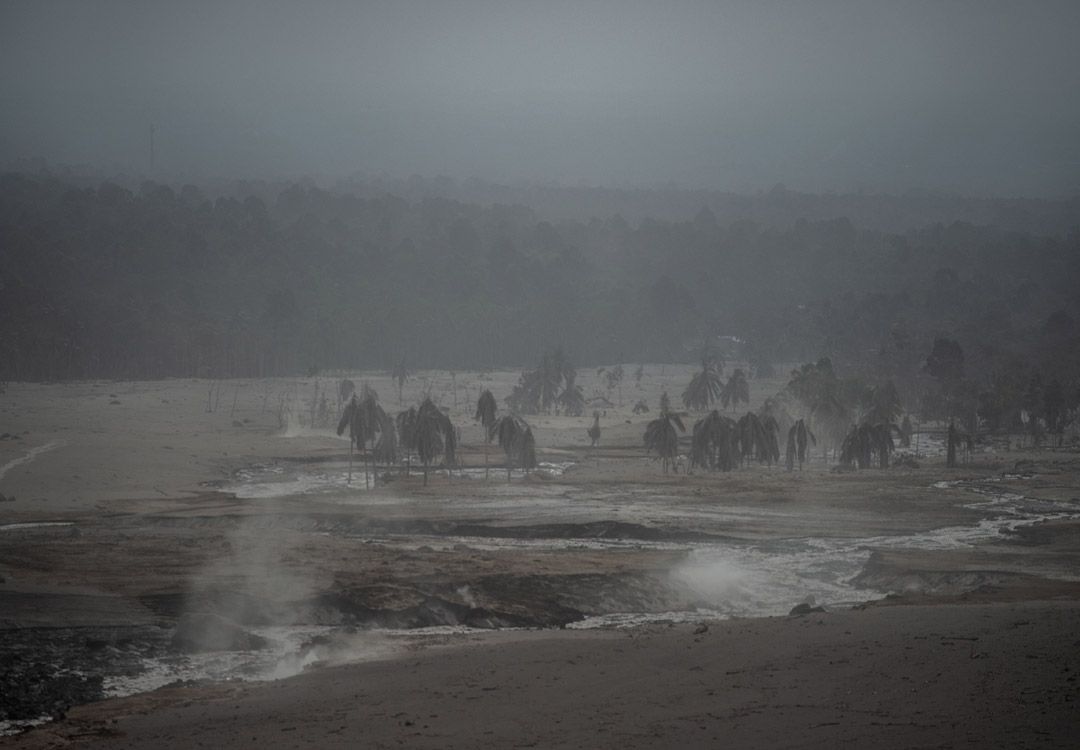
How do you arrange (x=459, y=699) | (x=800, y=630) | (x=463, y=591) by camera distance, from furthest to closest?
(x=463, y=591)
(x=800, y=630)
(x=459, y=699)

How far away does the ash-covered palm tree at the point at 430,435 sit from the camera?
66.9 m

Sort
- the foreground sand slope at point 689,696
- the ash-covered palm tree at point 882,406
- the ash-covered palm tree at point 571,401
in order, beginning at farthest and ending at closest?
1. the ash-covered palm tree at point 571,401
2. the ash-covered palm tree at point 882,406
3. the foreground sand slope at point 689,696

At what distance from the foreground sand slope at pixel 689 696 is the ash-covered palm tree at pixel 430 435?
41232 mm

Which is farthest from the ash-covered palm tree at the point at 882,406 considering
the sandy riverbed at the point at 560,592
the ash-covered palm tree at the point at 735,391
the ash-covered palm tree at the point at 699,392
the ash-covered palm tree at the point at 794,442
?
the ash-covered palm tree at the point at 699,392

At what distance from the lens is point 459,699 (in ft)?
68.4

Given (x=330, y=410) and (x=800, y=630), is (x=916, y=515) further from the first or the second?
(x=330, y=410)

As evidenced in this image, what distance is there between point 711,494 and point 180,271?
510ft

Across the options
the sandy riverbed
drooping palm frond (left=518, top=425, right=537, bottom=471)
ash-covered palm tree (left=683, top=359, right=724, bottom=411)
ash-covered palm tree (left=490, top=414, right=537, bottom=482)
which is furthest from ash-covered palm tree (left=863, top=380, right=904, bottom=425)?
ash-covered palm tree (left=490, top=414, right=537, bottom=482)

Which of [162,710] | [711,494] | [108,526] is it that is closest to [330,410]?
[711,494]

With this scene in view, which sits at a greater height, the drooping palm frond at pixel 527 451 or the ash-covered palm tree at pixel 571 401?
the ash-covered palm tree at pixel 571 401

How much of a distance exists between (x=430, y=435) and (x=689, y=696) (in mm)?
48461

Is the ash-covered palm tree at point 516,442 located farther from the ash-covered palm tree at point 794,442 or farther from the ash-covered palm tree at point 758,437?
the ash-covered palm tree at point 794,442

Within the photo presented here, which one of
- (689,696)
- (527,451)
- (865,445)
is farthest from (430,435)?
(689,696)

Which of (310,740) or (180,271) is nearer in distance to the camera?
(310,740)
